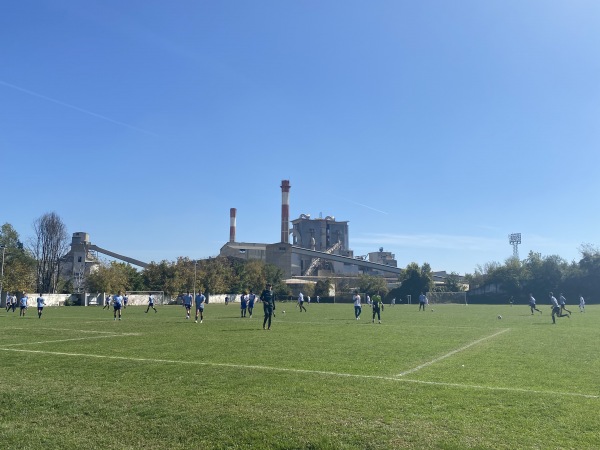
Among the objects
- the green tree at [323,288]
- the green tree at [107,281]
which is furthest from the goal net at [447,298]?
the green tree at [107,281]

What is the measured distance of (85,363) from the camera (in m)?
13.2

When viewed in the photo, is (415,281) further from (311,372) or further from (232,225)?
(311,372)

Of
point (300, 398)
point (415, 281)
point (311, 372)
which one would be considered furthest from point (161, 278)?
point (300, 398)

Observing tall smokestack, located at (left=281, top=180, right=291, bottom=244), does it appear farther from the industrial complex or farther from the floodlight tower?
the floodlight tower

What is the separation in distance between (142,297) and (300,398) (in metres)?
73.0

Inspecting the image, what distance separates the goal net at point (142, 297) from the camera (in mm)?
74325

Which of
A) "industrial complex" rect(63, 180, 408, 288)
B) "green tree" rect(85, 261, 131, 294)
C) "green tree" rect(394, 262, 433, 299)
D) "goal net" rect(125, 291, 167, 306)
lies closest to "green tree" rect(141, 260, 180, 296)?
"goal net" rect(125, 291, 167, 306)

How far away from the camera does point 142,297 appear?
77.8 m

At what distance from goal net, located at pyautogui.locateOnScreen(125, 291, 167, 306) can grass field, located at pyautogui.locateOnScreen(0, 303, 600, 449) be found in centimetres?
6045

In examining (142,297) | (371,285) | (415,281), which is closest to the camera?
(142,297)

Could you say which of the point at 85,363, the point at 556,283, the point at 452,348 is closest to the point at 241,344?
the point at 85,363

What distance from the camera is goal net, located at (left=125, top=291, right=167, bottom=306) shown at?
74325 millimetres

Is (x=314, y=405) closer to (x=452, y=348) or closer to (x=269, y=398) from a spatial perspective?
(x=269, y=398)

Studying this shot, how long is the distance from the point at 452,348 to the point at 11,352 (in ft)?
44.8
